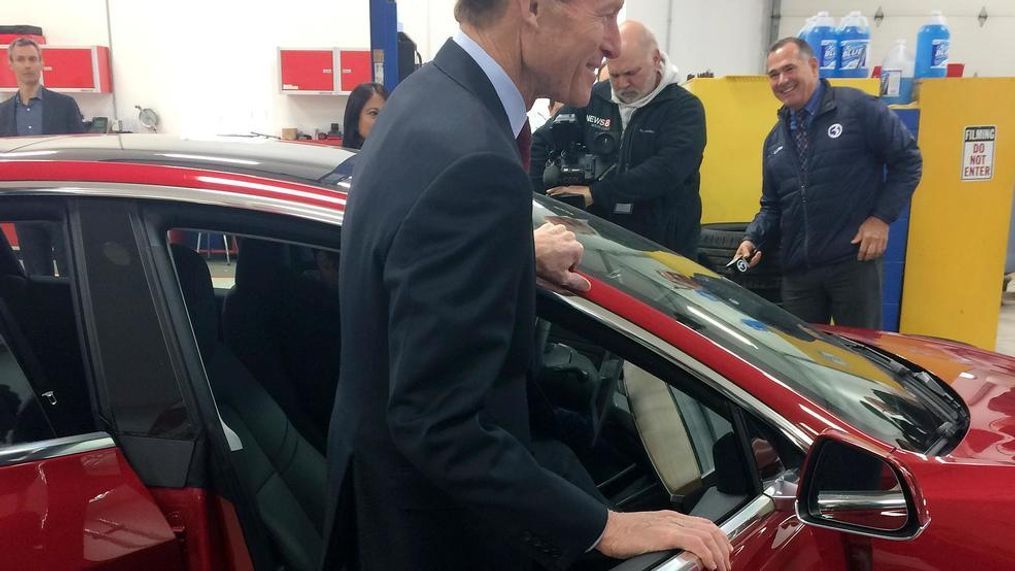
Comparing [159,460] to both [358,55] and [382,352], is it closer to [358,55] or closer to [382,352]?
[382,352]

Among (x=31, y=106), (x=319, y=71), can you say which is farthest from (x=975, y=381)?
(x=319, y=71)

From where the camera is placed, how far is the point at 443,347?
2.86 ft

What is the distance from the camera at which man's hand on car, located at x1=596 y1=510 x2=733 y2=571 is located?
99cm

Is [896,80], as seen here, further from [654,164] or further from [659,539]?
[659,539]

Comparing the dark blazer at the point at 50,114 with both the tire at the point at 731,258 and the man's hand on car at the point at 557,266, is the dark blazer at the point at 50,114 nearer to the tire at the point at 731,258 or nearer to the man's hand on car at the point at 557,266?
the tire at the point at 731,258

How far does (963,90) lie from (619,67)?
2221 mm

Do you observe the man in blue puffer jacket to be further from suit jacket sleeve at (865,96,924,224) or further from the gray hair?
the gray hair

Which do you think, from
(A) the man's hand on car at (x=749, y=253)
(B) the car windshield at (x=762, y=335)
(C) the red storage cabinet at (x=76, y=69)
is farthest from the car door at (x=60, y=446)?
(C) the red storage cabinet at (x=76, y=69)

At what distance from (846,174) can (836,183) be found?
5cm

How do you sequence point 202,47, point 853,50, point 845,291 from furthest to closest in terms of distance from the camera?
1. point 202,47
2. point 853,50
3. point 845,291

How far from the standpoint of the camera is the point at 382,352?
0.98 m

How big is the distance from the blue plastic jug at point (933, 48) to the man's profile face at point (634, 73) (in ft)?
6.98

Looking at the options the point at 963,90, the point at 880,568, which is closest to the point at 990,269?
the point at 963,90

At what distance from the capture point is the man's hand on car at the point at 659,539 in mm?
994
